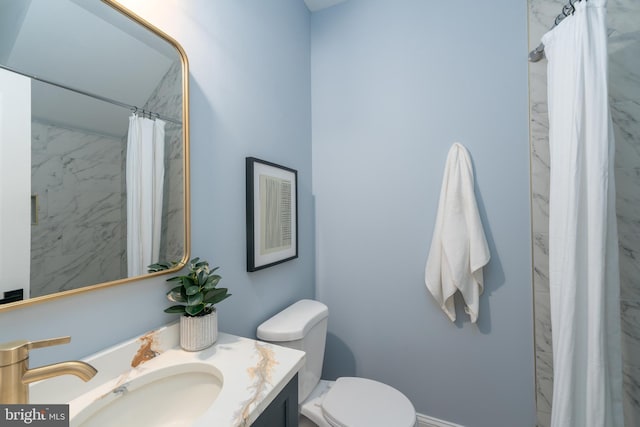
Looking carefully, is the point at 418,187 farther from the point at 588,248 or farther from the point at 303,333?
the point at 303,333

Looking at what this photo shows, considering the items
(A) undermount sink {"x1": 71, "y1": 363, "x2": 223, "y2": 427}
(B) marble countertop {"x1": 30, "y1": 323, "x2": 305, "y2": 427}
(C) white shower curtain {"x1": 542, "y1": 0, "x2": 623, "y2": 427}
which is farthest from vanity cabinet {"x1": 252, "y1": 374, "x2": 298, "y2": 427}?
(C) white shower curtain {"x1": 542, "y1": 0, "x2": 623, "y2": 427}

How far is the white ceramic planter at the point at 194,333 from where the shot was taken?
2.74 feet

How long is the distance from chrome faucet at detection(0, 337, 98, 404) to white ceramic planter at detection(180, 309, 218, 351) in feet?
1.20

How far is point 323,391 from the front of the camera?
4.43 feet

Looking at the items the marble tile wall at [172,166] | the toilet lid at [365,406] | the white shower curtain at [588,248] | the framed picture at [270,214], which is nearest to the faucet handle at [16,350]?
the marble tile wall at [172,166]

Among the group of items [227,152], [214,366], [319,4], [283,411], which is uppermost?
[319,4]

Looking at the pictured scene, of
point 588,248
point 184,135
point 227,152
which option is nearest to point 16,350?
point 184,135

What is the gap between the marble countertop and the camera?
586 mm

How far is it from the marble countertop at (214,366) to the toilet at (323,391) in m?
0.31

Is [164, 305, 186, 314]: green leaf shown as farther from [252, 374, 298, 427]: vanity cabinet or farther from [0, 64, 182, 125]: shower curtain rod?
[0, 64, 182, 125]: shower curtain rod

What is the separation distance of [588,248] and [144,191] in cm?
144

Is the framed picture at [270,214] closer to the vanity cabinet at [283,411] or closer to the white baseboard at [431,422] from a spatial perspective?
the vanity cabinet at [283,411]

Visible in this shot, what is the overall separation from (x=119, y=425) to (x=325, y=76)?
6.18 feet

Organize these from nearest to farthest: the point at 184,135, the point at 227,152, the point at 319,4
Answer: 1. the point at 184,135
2. the point at 227,152
3. the point at 319,4
